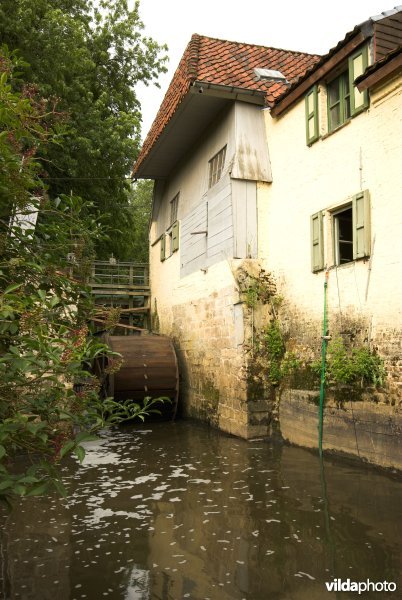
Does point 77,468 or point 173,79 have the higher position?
point 173,79

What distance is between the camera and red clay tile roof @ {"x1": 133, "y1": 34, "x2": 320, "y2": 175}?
941cm

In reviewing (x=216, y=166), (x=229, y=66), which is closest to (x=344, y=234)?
(x=216, y=166)

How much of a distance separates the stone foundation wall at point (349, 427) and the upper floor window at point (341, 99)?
4.11m

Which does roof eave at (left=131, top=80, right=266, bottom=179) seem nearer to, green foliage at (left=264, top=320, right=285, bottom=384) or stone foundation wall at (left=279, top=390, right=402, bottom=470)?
green foliage at (left=264, top=320, right=285, bottom=384)

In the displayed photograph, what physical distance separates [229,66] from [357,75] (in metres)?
3.54

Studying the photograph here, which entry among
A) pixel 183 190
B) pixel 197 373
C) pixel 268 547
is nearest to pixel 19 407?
pixel 268 547

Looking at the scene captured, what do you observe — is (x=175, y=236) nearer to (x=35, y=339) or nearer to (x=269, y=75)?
(x=269, y=75)

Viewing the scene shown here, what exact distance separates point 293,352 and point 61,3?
40.8 feet

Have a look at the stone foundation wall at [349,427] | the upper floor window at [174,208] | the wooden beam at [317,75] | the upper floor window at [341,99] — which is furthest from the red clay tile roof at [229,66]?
the stone foundation wall at [349,427]

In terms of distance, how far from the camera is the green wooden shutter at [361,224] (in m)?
6.77

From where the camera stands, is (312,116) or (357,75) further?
(312,116)

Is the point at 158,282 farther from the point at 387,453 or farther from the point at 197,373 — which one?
the point at 387,453

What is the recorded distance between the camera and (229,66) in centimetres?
996

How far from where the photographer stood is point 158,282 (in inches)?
601
